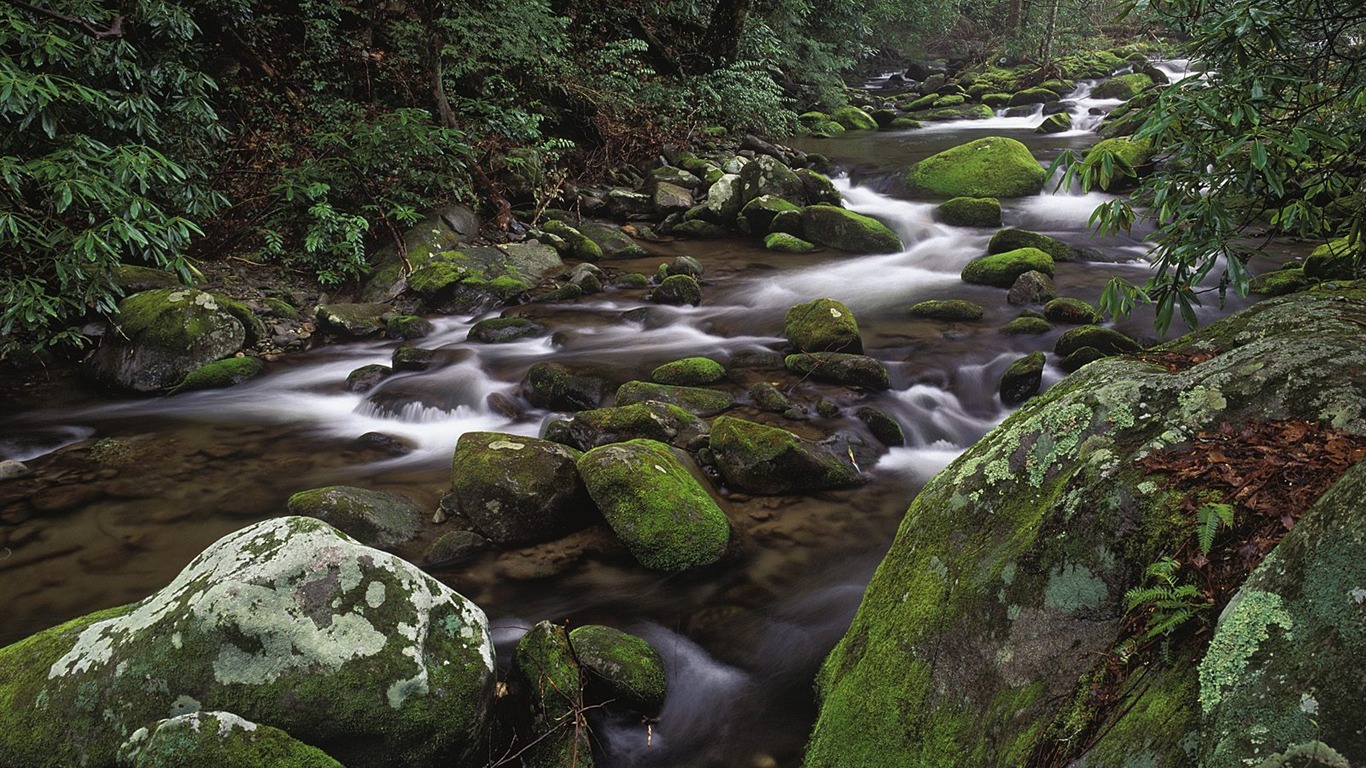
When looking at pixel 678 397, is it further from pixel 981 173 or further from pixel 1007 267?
pixel 981 173

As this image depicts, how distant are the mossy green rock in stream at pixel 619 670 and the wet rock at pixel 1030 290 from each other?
7231 millimetres

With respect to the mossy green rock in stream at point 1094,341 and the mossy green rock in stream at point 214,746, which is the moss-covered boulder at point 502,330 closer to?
the mossy green rock in stream at point 1094,341

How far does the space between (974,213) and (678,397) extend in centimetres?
808

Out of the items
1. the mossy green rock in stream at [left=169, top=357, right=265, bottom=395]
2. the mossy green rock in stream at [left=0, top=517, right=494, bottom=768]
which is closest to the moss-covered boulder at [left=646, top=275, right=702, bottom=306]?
the mossy green rock in stream at [left=169, top=357, right=265, bottom=395]

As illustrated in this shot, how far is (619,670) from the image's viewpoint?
11.2ft

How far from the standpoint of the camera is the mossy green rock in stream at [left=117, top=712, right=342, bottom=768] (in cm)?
222

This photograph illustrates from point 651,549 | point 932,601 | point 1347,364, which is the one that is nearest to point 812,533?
point 651,549

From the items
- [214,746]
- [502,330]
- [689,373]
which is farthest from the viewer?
[502,330]

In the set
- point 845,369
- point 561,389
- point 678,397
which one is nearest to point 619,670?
point 678,397

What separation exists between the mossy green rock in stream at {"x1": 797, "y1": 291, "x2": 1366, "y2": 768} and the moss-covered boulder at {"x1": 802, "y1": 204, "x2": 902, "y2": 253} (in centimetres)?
914

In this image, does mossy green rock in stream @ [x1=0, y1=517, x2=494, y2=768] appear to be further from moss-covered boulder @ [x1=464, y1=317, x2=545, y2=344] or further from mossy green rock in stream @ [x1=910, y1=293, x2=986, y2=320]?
mossy green rock in stream @ [x1=910, y1=293, x2=986, y2=320]

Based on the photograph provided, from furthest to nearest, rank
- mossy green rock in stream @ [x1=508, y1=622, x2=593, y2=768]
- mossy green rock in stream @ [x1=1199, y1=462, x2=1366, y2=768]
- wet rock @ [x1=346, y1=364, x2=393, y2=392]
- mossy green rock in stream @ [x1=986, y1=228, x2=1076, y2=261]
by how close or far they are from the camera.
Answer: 1. mossy green rock in stream @ [x1=986, y1=228, x2=1076, y2=261]
2. wet rock @ [x1=346, y1=364, x2=393, y2=392]
3. mossy green rock in stream @ [x1=508, y1=622, x2=593, y2=768]
4. mossy green rock in stream @ [x1=1199, y1=462, x2=1366, y2=768]

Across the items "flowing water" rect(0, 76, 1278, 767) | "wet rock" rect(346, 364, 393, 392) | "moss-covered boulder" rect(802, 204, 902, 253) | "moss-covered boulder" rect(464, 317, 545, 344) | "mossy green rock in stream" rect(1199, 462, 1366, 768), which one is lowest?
"flowing water" rect(0, 76, 1278, 767)

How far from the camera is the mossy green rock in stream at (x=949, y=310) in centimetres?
864
